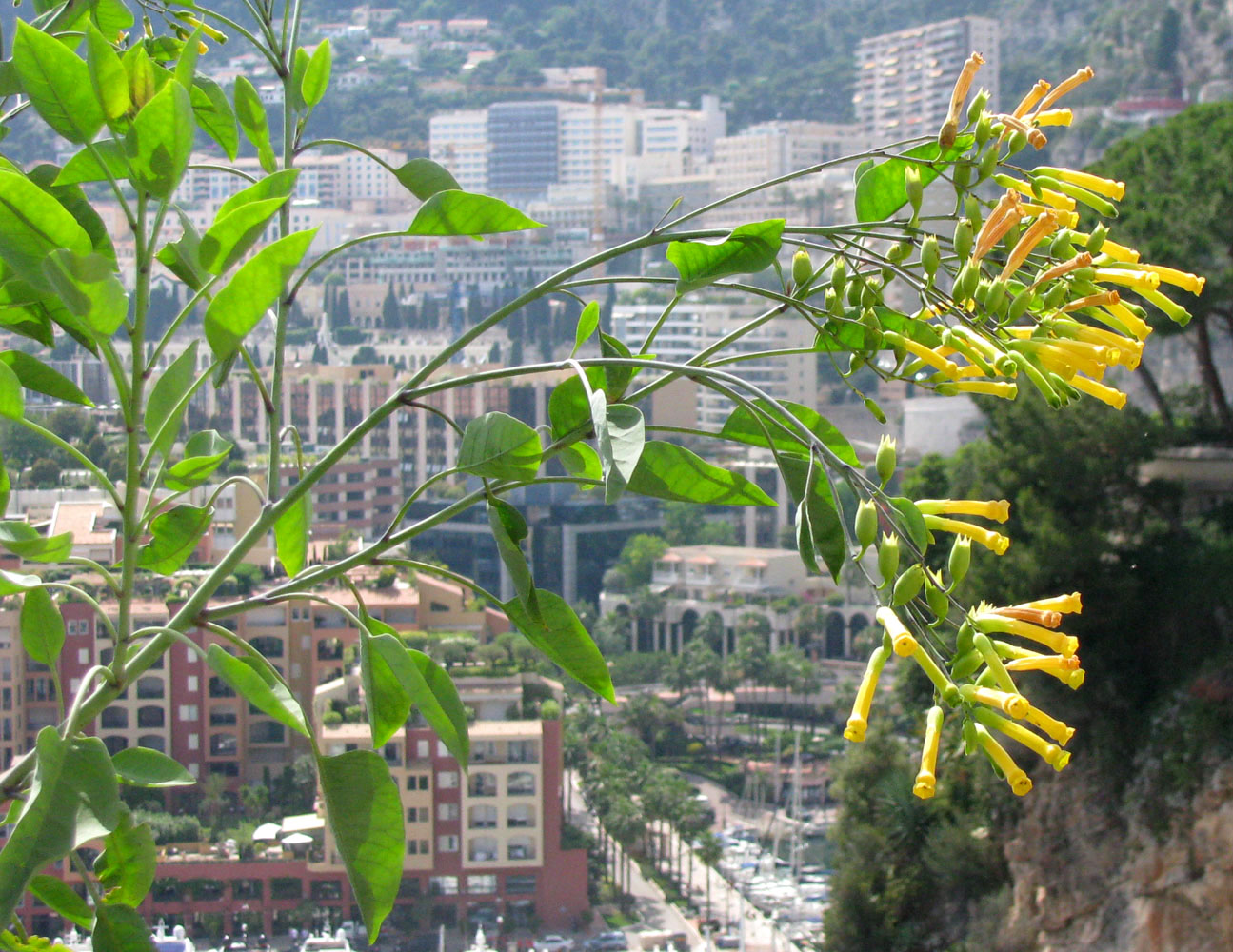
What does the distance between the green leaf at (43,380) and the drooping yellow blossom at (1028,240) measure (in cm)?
45

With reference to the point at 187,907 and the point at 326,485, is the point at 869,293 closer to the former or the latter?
the point at 187,907

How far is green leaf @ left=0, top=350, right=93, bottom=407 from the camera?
0.72 meters

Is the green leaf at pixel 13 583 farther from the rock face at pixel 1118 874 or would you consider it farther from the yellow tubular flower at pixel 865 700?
the rock face at pixel 1118 874

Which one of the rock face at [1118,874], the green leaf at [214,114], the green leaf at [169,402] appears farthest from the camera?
the rock face at [1118,874]

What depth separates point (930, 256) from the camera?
559mm

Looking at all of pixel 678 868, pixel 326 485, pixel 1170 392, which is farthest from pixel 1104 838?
pixel 326 485

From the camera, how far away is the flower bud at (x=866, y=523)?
0.48 meters

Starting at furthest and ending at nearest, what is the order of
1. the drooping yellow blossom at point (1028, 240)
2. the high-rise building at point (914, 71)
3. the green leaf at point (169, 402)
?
the high-rise building at point (914, 71), the green leaf at point (169, 402), the drooping yellow blossom at point (1028, 240)

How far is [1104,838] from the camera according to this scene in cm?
495

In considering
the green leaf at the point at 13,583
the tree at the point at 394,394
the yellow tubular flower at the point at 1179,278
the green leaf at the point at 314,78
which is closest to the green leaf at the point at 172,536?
the tree at the point at 394,394

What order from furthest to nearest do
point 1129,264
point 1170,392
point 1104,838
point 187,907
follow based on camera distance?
1. point 187,907
2. point 1170,392
3. point 1104,838
4. point 1129,264

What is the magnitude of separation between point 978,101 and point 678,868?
11141mm

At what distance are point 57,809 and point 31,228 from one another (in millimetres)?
236

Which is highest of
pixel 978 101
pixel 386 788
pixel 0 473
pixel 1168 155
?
pixel 1168 155
